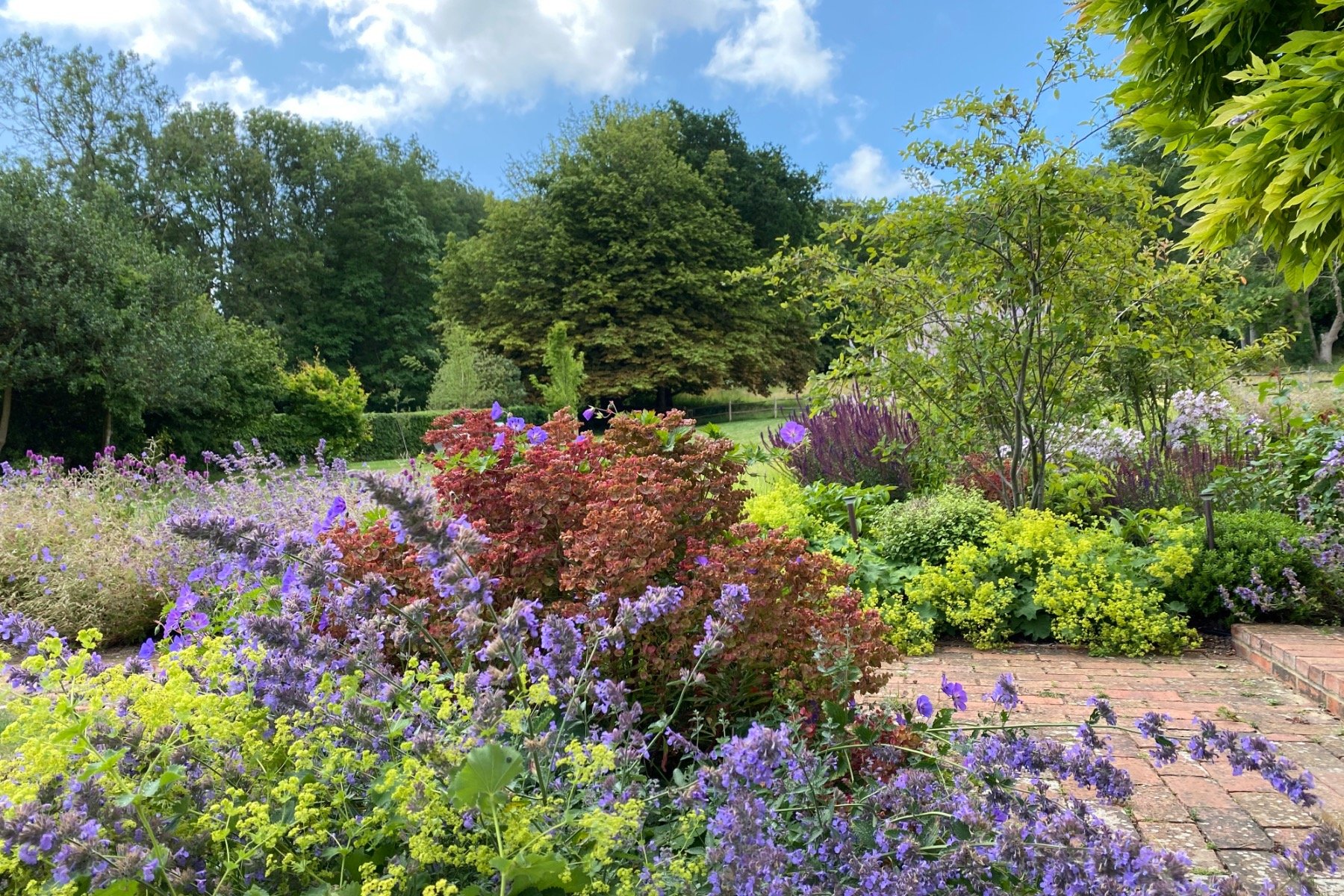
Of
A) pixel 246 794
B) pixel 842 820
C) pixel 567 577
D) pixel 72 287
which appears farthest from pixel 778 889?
pixel 72 287

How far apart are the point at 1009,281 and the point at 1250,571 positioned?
81.1 inches

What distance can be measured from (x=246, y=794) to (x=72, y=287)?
1719 cm

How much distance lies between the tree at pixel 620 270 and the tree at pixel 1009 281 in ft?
67.7

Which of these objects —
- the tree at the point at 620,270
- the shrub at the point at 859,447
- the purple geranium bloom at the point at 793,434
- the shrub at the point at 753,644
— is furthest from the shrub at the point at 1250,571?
the tree at the point at 620,270

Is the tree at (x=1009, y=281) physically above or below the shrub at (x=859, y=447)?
above

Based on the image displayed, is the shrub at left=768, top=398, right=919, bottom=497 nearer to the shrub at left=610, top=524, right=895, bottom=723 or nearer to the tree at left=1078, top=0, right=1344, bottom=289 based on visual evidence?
the tree at left=1078, top=0, right=1344, bottom=289

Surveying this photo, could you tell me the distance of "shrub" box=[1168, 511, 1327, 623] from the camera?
3920 millimetres

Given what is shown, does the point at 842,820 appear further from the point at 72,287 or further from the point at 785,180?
the point at 785,180

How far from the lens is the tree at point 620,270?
86.9 feet

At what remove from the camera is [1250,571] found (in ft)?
13.0

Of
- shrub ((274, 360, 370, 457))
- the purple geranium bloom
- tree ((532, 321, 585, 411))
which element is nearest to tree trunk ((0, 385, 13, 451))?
shrub ((274, 360, 370, 457))

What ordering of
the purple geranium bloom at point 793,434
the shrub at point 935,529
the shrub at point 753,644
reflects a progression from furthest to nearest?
the purple geranium bloom at point 793,434 < the shrub at point 935,529 < the shrub at point 753,644

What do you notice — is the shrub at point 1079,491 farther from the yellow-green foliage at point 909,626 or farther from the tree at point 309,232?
the tree at point 309,232

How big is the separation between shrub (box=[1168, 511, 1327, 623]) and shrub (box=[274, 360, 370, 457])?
18.2 meters
